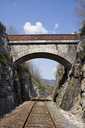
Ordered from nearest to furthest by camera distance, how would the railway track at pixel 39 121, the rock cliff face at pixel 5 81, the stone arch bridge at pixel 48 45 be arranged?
the railway track at pixel 39 121 → the rock cliff face at pixel 5 81 → the stone arch bridge at pixel 48 45

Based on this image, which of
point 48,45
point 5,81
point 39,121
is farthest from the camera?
point 48,45

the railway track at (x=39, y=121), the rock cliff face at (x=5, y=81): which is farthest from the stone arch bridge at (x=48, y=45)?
the railway track at (x=39, y=121)

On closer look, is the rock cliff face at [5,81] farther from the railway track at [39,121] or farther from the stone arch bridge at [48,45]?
the railway track at [39,121]

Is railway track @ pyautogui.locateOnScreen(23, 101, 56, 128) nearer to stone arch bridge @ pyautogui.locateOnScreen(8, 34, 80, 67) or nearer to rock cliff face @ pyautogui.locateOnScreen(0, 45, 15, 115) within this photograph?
rock cliff face @ pyautogui.locateOnScreen(0, 45, 15, 115)

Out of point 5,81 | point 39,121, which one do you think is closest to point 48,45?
point 5,81

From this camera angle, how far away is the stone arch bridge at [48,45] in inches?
1407

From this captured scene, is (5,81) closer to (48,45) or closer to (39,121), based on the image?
(48,45)

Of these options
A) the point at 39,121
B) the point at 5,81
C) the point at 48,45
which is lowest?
the point at 39,121

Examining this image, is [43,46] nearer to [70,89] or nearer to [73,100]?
[70,89]

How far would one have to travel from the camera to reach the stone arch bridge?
35.8 meters

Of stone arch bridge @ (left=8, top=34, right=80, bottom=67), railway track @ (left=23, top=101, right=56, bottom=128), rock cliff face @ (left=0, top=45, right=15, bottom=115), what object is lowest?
railway track @ (left=23, top=101, right=56, bottom=128)

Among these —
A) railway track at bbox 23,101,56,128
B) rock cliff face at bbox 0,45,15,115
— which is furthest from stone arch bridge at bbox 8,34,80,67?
railway track at bbox 23,101,56,128

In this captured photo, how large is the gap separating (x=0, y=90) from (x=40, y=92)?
229 feet

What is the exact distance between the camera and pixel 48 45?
36.0 metres
